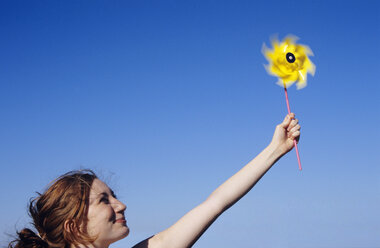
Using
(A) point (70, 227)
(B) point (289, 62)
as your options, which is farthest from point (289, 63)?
(A) point (70, 227)

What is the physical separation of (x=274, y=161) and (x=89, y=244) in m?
1.74

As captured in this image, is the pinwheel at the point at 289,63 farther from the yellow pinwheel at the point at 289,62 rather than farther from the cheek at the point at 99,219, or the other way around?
the cheek at the point at 99,219

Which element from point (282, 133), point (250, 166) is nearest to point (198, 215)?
point (250, 166)

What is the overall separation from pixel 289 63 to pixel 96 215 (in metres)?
2.69

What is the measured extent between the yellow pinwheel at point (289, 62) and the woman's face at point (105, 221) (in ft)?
7.68

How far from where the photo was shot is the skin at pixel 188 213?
3.35m

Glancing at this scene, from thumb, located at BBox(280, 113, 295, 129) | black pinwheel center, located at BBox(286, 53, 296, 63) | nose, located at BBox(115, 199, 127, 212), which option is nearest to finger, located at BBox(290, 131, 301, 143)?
thumb, located at BBox(280, 113, 295, 129)

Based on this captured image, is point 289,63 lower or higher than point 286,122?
higher

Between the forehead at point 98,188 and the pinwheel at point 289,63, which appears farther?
the pinwheel at point 289,63

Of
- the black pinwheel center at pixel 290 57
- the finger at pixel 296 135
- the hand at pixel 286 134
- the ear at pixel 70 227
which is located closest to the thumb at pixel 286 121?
the hand at pixel 286 134

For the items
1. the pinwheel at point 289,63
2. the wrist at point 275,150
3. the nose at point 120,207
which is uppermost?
the pinwheel at point 289,63

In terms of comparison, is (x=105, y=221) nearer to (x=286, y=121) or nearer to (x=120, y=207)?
(x=120, y=207)

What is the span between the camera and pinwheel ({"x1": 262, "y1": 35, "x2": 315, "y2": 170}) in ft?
15.4

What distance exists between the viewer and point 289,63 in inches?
185
